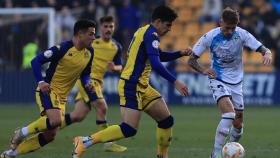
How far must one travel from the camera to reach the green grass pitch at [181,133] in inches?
496

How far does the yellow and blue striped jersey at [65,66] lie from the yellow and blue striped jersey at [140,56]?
2.71 feet

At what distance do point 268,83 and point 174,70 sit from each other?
3018 mm

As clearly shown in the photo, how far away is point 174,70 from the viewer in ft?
83.2

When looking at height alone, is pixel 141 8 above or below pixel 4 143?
above

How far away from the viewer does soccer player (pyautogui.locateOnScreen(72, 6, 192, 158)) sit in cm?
1065

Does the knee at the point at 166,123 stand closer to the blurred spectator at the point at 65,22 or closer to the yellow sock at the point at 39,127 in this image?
the yellow sock at the point at 39,127

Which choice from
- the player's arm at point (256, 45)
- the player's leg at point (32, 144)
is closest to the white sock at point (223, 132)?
the player's arm at point (256, 45)

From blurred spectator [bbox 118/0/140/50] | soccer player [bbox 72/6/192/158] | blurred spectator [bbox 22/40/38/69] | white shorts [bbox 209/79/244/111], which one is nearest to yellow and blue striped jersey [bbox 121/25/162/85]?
soccer player [bbox 72/6/192/158]

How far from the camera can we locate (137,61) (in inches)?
430

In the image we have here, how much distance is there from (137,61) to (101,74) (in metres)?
3.93

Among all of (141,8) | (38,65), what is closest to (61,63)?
(38,65)

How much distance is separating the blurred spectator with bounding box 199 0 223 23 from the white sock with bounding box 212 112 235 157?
1681 centimetres

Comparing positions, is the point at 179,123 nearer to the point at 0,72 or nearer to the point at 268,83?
the point at 268,83

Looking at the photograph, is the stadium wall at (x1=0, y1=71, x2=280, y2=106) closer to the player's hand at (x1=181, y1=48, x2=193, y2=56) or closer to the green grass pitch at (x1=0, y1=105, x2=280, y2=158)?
the green grass pitch at (x1=0, y1=105, x2=280, y2=158)
